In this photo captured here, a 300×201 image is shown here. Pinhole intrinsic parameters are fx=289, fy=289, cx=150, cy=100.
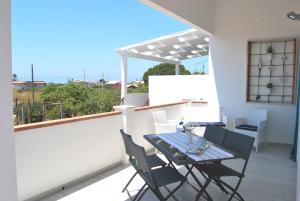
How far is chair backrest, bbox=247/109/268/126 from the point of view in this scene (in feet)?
20.2

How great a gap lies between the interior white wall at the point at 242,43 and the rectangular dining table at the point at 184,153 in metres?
3.66

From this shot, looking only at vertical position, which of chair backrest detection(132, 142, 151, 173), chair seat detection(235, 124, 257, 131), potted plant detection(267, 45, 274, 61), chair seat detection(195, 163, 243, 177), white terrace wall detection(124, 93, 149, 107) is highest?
potted plant detection(267, 45, 274, 61)

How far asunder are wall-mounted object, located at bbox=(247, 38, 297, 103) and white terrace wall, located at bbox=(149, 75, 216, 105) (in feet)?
10.1

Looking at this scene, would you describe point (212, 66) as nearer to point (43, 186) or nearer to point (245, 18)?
point (245, 18)

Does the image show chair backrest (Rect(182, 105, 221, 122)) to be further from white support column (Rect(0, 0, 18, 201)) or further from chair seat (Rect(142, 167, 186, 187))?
white support column (Rect(0, 0, 18, 201))

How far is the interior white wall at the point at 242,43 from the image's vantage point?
6215mm

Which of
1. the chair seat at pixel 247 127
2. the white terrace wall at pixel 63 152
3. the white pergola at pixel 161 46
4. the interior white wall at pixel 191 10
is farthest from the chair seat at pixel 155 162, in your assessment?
the white pergola at pixel 161 46

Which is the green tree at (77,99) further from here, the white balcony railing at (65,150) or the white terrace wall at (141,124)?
the white balcony railing at (65,150)

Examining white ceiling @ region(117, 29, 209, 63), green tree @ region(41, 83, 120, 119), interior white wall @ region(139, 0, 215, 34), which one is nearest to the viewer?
interior white wall @ region(139, 0, 215, 34)

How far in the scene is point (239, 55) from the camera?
6.67 metres

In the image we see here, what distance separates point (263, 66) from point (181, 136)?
12.2 ft

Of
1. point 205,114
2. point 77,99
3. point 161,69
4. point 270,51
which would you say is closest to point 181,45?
point 205,114

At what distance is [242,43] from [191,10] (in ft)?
6.20

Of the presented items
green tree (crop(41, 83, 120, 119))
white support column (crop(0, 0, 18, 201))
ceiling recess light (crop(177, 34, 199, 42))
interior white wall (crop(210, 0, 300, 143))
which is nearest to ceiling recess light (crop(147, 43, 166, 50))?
ceiling recess light (crop(177, 34, 199, 42))
